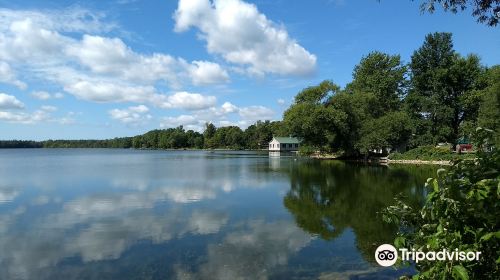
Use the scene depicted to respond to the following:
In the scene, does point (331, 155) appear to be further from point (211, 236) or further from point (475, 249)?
point (475, 249)

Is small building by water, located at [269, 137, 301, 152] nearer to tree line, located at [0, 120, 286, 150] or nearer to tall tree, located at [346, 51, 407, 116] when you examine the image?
tree line, located at [0, 120, 286, 150]

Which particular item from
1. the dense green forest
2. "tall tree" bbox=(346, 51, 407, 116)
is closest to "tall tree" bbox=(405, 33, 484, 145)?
the dense green forest

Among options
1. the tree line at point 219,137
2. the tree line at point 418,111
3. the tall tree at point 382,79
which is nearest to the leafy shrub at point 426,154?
the tree line at point 418,111

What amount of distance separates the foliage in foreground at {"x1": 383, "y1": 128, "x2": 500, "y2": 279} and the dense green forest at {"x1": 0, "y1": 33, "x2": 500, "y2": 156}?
42492 millimetres

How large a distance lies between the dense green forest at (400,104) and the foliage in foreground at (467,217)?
4249 centimetres

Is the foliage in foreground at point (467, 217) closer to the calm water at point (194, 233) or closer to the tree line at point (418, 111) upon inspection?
the calm water at point (194, 233)

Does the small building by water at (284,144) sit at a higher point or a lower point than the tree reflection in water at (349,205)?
higher

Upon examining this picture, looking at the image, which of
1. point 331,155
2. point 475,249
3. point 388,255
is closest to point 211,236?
point 388,255

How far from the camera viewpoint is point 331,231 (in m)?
13.4

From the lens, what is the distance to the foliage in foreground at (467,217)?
3430 millimetres

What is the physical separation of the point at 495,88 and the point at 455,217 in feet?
155

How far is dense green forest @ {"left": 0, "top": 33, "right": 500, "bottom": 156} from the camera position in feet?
176

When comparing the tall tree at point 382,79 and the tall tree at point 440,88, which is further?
the tall tree at point 382,79

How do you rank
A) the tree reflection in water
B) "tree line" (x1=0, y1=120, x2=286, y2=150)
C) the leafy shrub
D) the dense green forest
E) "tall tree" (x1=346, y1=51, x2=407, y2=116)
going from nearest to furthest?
the tree reflection in water
the leafy shrub
the dense green forest
"tall tree" (x1=346, y1=51, x2=407, y2=116)
"tree line" (x1=0, y1=120, x2=286, y2=150)
